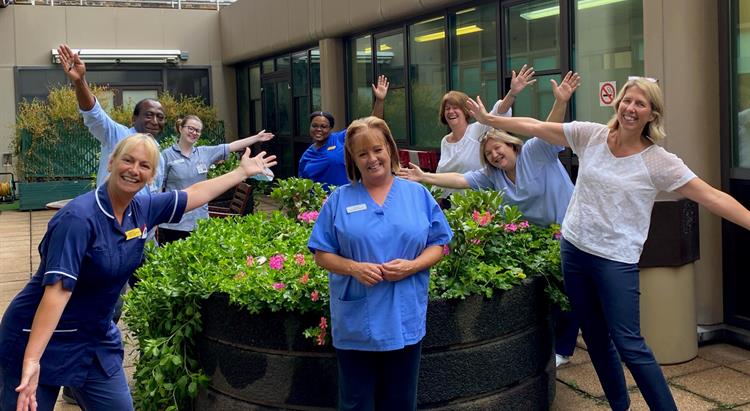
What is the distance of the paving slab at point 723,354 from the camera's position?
5.80 metres

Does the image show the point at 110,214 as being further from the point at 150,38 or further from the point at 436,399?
the point at 150,38

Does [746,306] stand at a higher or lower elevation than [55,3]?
lower

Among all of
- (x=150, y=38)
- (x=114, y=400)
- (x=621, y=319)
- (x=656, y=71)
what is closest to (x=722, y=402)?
(x=621, y=319)

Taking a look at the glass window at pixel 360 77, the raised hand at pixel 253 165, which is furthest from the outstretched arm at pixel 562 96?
the glass window at pixel 360 77

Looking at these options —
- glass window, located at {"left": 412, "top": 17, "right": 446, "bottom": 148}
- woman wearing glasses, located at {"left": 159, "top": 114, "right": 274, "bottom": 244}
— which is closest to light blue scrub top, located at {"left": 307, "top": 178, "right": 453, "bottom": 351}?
→ woman wearing glasses, located at {"left": 159, "top": 114, "right": 274, "bottom": 244}

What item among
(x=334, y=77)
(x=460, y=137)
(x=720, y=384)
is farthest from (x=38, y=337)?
(x=334, y=77)

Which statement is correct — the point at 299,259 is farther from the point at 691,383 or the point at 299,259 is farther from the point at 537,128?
the point at 691,383

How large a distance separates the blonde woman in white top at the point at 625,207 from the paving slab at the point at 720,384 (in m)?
1.04

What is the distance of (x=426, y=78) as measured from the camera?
36.0ft

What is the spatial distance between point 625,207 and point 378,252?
4.56ft

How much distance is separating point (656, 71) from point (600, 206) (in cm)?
243

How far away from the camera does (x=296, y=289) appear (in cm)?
405

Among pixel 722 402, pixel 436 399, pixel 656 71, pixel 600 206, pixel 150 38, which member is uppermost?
pixel 150 38

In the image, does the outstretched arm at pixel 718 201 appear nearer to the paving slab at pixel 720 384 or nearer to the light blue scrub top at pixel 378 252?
the light blue scrub top at pixel 378 252
